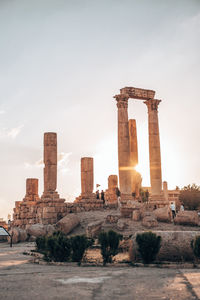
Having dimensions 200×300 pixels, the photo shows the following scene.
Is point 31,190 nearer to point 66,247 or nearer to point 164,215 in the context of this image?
point 164,215

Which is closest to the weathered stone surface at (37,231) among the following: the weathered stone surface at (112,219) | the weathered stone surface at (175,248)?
the weathered stone surface at (112,219)

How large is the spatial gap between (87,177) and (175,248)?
58.5 feet

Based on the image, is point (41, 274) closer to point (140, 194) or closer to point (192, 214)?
point (192, 214)

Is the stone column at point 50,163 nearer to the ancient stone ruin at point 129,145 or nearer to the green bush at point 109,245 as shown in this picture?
the ancient stone ruin at point 129,145

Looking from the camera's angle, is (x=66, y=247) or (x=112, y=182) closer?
(x=66, y=247)

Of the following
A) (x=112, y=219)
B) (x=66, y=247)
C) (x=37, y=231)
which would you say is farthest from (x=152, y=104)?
(x=66, y=247)

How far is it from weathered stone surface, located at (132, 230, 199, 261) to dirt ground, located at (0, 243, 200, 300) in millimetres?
1277

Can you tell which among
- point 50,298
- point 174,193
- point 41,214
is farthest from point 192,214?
point 174,193

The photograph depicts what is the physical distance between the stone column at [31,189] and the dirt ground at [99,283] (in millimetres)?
19570

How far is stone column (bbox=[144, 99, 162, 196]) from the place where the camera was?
2848cm

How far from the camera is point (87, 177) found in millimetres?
27141

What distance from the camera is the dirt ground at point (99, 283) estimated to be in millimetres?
5555

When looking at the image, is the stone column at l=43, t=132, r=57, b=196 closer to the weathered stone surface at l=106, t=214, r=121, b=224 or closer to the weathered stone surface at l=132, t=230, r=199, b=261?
the weathered stone surface at l=106, t=214, r=121, b=224

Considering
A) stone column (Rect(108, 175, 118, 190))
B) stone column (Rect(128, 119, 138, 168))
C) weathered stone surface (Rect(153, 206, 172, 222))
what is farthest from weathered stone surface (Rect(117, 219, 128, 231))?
stone column (Rect(108, 175, 118, 190))
